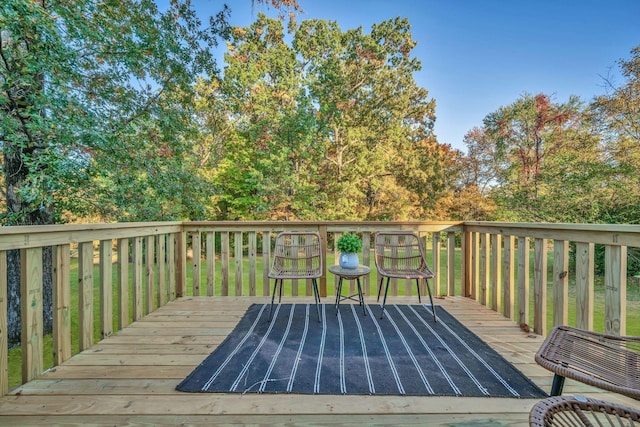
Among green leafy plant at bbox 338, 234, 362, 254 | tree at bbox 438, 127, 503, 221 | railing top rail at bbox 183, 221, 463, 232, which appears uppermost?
tree at bbox 438, 127, 503, 221

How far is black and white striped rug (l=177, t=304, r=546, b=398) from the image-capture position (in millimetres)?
1588

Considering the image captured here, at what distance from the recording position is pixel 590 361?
110cm

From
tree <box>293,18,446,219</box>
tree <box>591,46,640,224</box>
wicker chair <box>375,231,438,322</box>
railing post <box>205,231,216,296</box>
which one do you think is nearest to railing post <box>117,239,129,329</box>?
railing post <box>205,231,216,296</box>

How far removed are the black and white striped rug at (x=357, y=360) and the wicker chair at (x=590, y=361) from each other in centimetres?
53

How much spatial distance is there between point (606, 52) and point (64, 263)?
30.6ft

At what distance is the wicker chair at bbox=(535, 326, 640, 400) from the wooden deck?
1.51 feet

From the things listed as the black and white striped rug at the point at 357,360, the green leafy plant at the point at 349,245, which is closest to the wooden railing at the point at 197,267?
the green leafy plant at the point at 349,245

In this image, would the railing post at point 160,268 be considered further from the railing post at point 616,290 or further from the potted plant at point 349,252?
the railing post at point 616,290

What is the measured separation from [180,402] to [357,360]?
1020 mm

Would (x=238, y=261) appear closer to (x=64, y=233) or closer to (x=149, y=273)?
(x=149, y=273)

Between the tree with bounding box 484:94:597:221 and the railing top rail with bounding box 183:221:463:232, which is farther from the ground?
the tree with bounding box 484:94:597:221

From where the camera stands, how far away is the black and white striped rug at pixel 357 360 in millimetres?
1588

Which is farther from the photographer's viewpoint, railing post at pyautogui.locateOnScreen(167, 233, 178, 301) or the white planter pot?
railing post at pyautogui.locateOnScreen(167, 233, 178, 301)

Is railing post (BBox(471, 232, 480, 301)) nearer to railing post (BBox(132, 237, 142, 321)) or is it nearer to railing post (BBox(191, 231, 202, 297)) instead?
railing post (BBox(191, 231, 202, 297))
